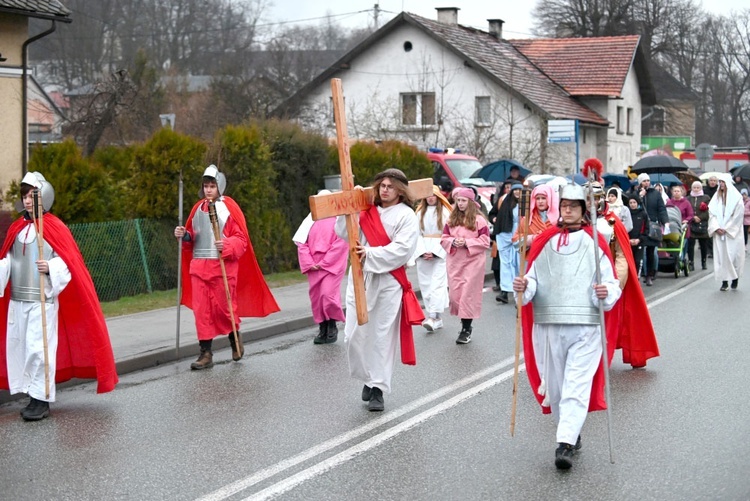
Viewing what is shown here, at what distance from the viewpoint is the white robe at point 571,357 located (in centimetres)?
682

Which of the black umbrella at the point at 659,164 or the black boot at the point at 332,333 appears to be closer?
the black boot at the point at 332,333

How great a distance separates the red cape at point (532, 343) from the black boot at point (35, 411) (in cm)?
364

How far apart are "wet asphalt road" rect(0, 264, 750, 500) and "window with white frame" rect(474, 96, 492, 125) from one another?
29.8 metres

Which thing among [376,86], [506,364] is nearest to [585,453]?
[506,364]

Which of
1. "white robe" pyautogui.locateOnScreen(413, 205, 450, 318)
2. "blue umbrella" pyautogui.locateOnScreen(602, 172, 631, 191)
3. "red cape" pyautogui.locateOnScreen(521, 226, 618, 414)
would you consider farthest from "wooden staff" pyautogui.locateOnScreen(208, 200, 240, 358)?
"blue umbrella" pyautogui.locateOnScreen(602, 172, 631, 191)

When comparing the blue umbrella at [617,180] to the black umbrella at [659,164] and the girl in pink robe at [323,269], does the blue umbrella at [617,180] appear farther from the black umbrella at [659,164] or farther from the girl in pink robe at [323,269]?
the girl in pink robe at [323,269]

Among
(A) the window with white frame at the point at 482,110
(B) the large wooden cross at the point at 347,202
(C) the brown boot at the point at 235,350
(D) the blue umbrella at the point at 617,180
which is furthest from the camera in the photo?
(A) the window with white frame at the point at 482,110

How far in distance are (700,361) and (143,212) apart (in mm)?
8830

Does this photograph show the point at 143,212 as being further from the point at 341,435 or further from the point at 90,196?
the point at 341,435

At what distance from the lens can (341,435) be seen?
7766 millimetres

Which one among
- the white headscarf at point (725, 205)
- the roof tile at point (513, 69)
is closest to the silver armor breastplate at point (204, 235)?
the white headscarf at point (725, 205)

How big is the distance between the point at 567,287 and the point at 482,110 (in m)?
34.5

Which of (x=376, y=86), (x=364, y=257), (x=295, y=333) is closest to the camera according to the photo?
(x=364, y=257)

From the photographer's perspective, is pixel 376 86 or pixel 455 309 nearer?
pixel 455 309
